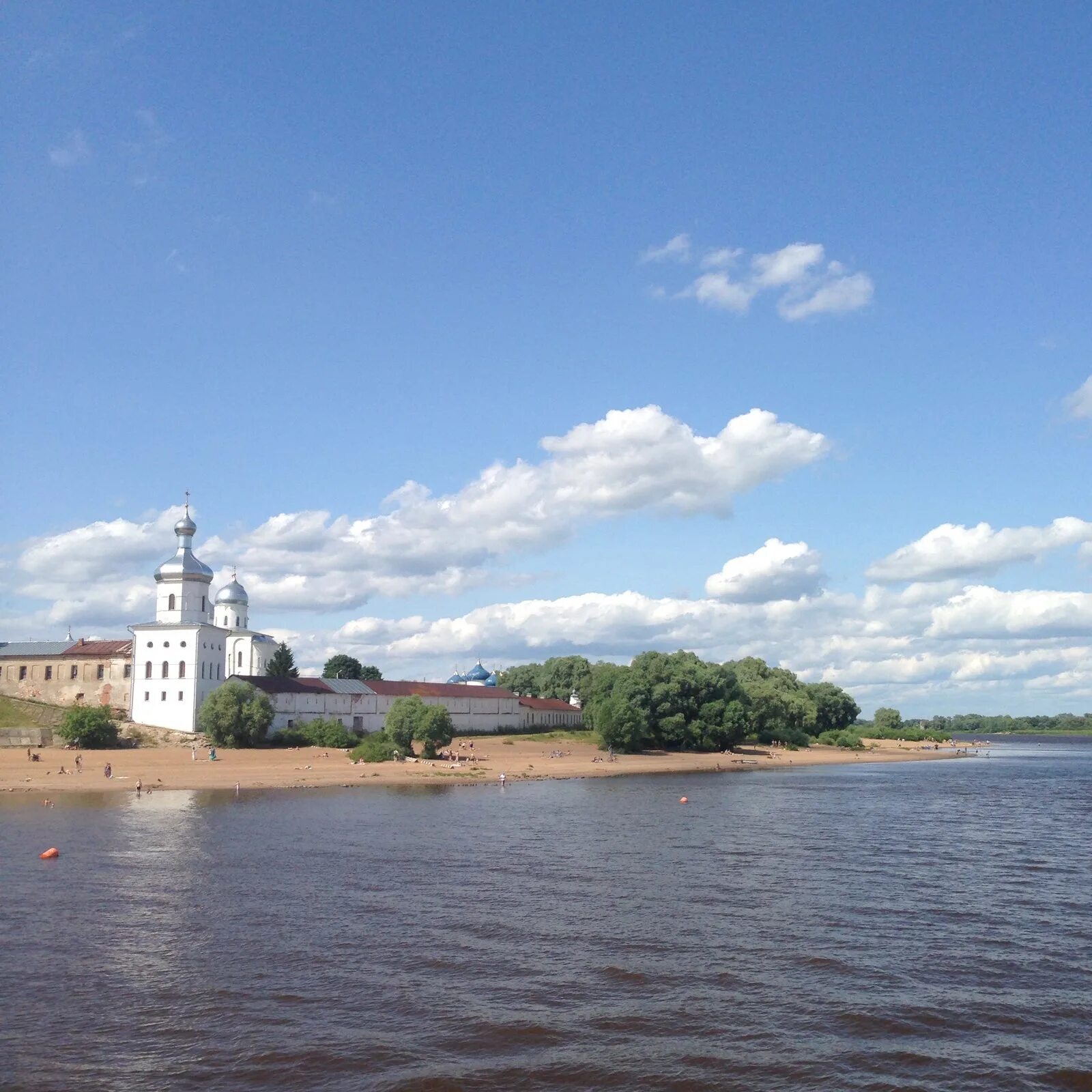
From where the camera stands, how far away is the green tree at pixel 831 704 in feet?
566

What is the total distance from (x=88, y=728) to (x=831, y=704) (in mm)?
118929

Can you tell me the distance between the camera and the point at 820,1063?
20.5 m

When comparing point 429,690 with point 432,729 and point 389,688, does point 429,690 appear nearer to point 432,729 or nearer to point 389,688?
point 389,688

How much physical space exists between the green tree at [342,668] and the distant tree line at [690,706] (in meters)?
34.9

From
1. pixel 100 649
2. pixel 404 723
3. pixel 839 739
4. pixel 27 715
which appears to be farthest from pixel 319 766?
pixel 839 739

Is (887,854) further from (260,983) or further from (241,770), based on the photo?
(241,770)

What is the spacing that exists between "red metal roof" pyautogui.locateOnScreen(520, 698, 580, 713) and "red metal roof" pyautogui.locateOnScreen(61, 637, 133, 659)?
54210mm

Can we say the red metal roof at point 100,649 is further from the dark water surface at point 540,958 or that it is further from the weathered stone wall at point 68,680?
the dark water surface at point 540,958

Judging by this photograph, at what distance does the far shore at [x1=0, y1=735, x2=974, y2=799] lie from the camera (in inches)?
3022

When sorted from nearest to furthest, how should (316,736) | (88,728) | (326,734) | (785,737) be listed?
(88,728), (316,736), (326,734), (785,737)

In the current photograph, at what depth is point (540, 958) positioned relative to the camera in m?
27.8

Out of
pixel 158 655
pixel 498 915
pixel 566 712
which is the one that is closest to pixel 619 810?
pixel 498 915

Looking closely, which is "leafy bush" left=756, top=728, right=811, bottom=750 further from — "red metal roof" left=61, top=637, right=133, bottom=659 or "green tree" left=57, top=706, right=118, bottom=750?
"green tree" left=57, top=706, right=118, bottom=750

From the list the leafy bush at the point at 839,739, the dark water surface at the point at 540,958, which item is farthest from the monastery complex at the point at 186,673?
the leafy bush at the point at 839,739
